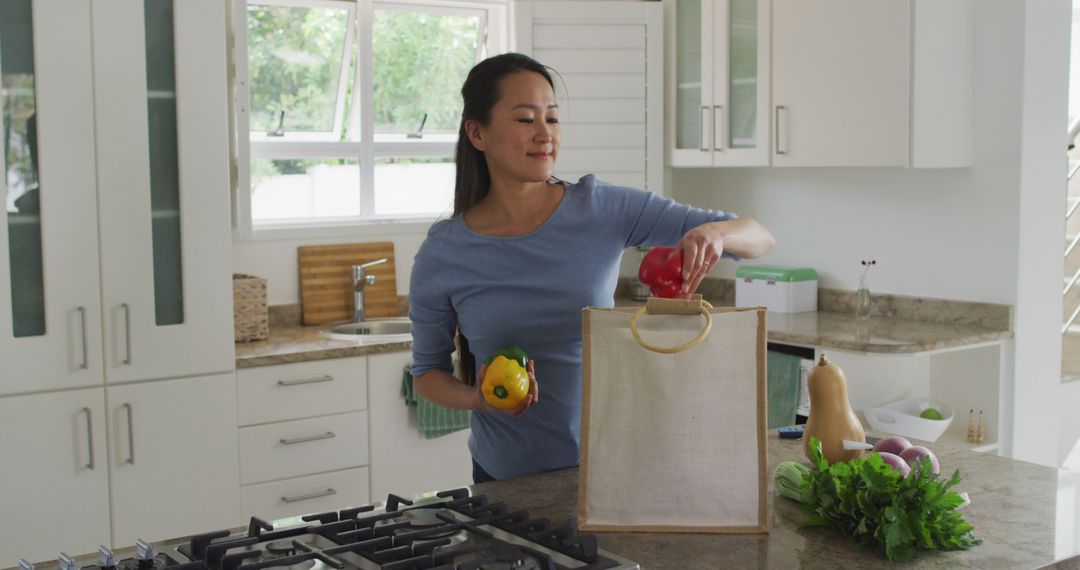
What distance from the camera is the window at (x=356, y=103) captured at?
414 centimetres

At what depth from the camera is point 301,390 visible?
346 centimetres

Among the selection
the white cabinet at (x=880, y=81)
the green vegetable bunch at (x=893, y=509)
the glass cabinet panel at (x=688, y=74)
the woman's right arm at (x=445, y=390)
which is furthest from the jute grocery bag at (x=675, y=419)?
the glass cabinet panel at (x=688, y=74)

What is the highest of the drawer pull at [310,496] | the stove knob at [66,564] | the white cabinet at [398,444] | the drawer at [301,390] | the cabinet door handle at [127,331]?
the cabinet door handle at [127,331]

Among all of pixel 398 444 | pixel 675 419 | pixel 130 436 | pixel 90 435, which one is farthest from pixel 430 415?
pixel 675 419

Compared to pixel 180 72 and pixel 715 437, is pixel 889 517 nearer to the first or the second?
pixel 715 437

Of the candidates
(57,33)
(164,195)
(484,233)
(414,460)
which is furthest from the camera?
(414,460)

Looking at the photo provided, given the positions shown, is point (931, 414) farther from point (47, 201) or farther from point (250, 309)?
point (47, 201)

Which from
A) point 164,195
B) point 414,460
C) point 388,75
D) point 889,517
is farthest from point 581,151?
point 889,517

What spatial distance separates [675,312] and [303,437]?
215 cm

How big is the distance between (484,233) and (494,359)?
357mm

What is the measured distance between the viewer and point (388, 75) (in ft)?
14.3

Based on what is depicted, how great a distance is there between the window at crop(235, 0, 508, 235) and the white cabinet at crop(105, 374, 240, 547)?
3.08ft

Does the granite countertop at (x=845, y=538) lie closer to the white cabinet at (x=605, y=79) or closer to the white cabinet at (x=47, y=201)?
the white cabinet at (x=47, y=201)

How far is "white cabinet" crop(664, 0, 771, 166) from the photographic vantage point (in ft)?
12.9
